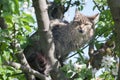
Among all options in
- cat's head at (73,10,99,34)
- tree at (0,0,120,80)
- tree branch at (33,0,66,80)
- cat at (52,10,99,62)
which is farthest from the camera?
cat's head at (73,10,99,34)

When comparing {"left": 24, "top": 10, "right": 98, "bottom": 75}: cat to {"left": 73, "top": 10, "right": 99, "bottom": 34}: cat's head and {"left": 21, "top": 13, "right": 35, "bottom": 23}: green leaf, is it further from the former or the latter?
{"left": 21, "top": 13, "right": 35, "bottom": 23}: green leaf

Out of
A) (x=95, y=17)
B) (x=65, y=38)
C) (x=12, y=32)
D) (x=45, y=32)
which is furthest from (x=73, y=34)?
(x=12, y=32)

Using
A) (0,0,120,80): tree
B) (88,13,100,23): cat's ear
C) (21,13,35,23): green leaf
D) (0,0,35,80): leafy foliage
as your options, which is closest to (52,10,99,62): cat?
(88,13,100,23): cat's ear

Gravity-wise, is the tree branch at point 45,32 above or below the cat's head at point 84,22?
above

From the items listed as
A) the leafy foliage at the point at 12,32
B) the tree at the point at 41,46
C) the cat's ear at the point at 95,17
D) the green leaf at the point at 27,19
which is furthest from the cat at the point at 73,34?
the green leaf at the point at 27,19

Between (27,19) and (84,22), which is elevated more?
(27,19)

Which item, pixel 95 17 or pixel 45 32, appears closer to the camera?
pixel 45 32

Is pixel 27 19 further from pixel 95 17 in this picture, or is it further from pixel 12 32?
pixel 95 17

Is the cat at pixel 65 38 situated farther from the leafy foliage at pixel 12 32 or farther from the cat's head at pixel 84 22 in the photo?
the leafy foliage at pixel 12 32

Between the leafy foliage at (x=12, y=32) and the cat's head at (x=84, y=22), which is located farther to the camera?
the cat's head at (x=84, y=22)

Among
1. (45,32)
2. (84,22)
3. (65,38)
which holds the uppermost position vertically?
(45,32)

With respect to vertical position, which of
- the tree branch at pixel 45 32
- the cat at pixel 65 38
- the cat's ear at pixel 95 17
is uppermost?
the tree branch at pixel 45 32

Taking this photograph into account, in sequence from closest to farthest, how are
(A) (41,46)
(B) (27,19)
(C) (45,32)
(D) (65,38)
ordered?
(B) (27,19) < (C) (45,32) < (A) (41,46) < (D) (65,38)

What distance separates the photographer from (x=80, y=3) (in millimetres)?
4414
